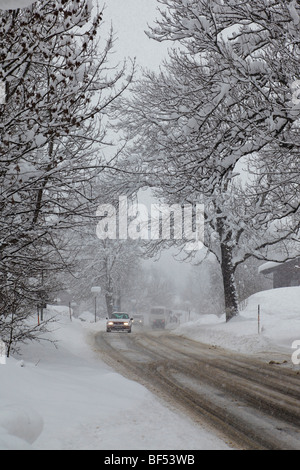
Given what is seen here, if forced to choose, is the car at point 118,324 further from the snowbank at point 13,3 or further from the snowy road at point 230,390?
the snowbank at point 13,3

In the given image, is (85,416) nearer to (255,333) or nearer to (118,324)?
(255,333)

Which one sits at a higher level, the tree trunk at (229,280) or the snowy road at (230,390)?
the tree trunk at (229,280)

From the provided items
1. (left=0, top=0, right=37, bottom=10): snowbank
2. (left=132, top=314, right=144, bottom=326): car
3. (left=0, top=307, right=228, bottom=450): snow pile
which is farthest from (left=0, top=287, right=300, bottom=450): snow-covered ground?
(left=132, top=314, right=144, bottom=326): car

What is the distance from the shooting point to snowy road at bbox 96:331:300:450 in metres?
5.82

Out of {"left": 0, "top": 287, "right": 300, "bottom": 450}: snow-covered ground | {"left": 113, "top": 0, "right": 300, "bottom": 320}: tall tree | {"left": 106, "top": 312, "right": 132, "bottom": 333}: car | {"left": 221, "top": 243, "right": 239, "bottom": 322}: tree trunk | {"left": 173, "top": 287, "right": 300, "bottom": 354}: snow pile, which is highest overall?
{"left": 113, "top": 0, "right": 300, "bottom": 320}: tall tree

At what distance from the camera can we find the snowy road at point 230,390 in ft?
19.1

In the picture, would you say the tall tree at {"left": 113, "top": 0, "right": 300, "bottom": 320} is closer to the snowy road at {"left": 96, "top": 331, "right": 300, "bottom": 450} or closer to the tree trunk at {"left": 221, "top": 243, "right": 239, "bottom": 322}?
the snowy road at {"left": 96, "top": 331, "right": 300, "bottom": 450}

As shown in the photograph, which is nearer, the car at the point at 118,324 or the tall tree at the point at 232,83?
the tall tree at the point at 232,83

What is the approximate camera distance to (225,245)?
76.0ft

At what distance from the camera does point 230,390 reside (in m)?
8.72

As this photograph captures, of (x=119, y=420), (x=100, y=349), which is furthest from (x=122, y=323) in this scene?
(x=119, y=420)

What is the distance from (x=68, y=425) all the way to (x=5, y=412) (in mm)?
935

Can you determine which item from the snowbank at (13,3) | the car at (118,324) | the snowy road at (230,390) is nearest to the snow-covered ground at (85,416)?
the snowy road at (230,390)

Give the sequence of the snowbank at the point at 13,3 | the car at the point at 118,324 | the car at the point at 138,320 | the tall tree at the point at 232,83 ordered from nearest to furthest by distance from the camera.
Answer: the snowbank at the point at 13,3 < the tall tree at the point at 232,83 < the car at the point at 118,324 < the car at the point at 138,320
